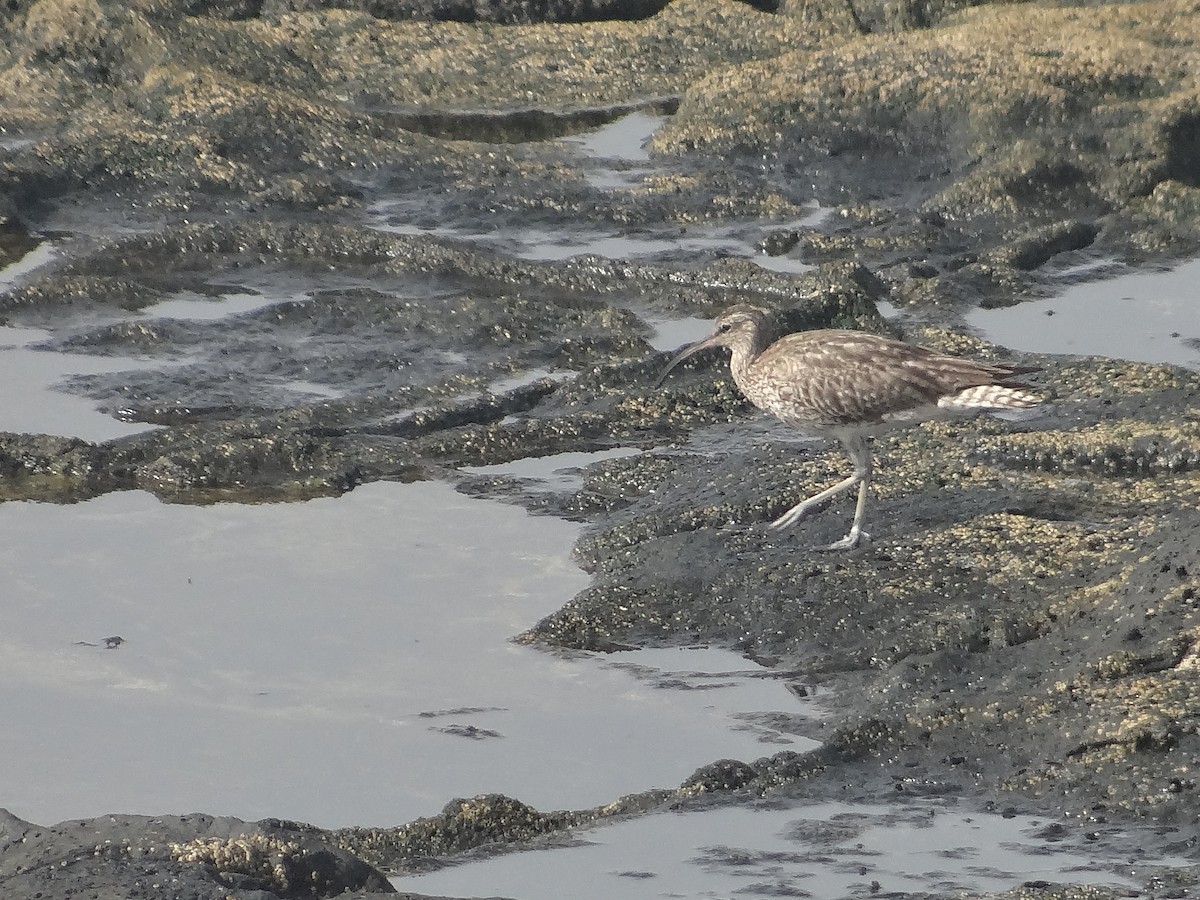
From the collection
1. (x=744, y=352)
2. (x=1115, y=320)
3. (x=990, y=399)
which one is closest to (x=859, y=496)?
(x=990, y=399)

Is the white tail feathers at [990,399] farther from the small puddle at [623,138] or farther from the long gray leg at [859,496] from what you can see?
the small puddle at [623,138]

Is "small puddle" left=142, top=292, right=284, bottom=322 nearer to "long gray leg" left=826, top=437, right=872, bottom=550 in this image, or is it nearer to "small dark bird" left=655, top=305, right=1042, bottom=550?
"small dark bird" left=655, top=305, right=1042, bottom=550

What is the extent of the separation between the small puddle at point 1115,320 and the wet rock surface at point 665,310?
267 mm

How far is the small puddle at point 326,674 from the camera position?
5688 millimetres

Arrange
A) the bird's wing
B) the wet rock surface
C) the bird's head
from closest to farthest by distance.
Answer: the wet rock surface < the bird's wing < the bird's head

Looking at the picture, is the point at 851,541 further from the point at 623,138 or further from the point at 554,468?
the point at 623,138

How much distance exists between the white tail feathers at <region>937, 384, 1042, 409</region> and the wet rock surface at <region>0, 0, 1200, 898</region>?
0.99 feet

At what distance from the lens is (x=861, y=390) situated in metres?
7.26

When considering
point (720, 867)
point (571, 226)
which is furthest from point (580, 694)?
point (571, 226)

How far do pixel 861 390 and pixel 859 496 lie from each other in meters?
0.47

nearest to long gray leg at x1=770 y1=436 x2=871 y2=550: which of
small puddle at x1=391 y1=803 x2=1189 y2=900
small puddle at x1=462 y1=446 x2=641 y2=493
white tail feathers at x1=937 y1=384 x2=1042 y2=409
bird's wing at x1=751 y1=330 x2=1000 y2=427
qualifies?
bird's wing at x1=751 y1=330 x2=1000 y2=427

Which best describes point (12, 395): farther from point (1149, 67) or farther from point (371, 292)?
point (1149, 67)

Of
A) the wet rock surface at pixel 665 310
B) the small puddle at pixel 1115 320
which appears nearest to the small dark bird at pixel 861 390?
the wet rock surface at pixel 665 310

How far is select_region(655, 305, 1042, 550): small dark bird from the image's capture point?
23.5 feet
